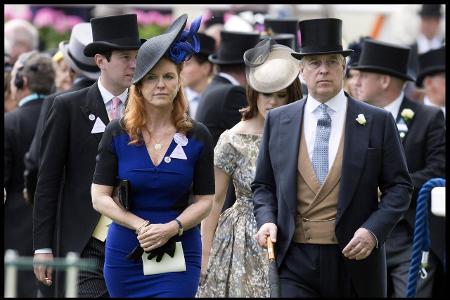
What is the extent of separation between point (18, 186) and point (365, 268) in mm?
4640

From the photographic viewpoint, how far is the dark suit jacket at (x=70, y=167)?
28.4ft

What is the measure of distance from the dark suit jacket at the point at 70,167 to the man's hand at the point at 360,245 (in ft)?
5.69

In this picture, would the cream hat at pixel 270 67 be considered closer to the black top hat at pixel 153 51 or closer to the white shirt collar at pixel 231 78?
the black top hat at pixel 153 51

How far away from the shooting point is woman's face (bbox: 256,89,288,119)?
9477 mm

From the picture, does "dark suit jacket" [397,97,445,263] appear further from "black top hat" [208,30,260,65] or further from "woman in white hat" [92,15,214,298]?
"woman in white hat" [92,15,214,298]

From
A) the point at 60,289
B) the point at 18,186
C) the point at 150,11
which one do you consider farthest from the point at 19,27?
the point at 60,289

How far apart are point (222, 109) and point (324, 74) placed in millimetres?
2835

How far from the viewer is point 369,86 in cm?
1152

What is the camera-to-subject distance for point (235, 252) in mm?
9484

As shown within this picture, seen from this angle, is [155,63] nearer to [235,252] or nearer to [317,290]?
[317,290]

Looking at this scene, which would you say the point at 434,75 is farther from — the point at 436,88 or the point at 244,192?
the point at 244,192

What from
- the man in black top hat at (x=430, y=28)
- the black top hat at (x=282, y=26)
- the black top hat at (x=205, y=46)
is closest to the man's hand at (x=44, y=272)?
the black top hat at (x=282, y=26)

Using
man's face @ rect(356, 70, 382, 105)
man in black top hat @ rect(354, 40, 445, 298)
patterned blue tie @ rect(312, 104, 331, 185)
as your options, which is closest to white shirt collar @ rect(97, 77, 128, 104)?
patterned blue tie @ rect(312, 104, 331, 185)

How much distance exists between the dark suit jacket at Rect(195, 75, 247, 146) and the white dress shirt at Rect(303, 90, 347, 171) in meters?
2.74
